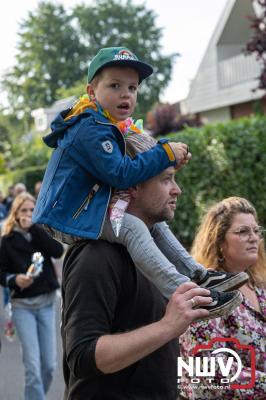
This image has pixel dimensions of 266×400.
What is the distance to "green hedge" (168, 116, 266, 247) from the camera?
44.0ft

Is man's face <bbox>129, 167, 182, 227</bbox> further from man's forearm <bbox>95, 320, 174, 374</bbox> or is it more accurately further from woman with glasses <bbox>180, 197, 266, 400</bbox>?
woman with glasses <bbox>180, 197, 266, 400</bbox>

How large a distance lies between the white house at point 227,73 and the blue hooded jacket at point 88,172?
24738 millimetres

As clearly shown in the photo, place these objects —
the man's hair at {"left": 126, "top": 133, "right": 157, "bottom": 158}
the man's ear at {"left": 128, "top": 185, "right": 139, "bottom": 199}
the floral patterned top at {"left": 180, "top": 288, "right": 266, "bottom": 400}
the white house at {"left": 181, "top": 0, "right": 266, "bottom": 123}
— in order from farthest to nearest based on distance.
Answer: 1. the white house at {"left": 181, "top": 0, "right": 266, "bottom": 123}
2. the floral patterned top at {"left": 180, "top": 288, "right": 266, "bottom": 400}
3. the man's hair at {"left": 126, "top": 133, "right": 157, "bottom": 158}
4. the man's ear at {"left": 128, "top": 185, "right": 139, "bottom": 199}

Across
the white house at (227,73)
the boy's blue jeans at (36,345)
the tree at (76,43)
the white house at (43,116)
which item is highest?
the tree at (76,43)

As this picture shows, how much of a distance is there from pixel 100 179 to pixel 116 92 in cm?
48

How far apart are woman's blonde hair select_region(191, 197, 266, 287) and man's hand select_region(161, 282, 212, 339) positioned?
1.61 m

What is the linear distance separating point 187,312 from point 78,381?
1.68ft

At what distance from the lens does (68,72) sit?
229 feet

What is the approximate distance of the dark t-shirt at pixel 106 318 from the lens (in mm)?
2680

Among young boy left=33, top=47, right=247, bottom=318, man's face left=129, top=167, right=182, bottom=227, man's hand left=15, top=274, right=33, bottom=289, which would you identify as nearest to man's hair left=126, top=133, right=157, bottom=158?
young boy left=33, top=47, right=247, bottom=318

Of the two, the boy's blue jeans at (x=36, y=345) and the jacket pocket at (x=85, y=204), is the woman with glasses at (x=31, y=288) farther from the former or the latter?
the jacket pocket at (x=85, y=204)

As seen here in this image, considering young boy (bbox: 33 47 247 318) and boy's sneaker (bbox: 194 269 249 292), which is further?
boy's sneaker (bbox: 194 269 249 292)

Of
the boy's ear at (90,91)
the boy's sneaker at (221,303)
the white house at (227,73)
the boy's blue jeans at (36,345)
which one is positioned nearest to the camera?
the boy's sneaker at (221,303)

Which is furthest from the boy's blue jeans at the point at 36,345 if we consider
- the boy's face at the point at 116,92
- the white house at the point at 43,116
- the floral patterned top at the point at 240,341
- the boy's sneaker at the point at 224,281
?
the white house at the point at 43,116
